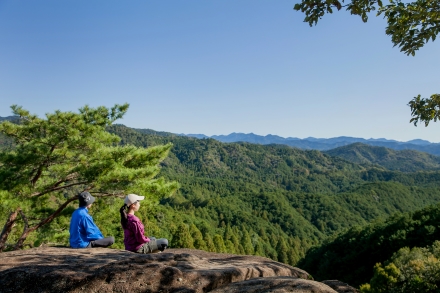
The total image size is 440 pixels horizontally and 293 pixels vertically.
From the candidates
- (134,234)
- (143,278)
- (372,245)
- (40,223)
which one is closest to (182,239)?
(372,245)

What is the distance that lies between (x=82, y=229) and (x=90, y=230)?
15 cm

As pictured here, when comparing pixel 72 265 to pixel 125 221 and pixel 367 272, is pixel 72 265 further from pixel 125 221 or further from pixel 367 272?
pixel 367 272

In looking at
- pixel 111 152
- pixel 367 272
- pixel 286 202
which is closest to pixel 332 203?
pixel 286 202

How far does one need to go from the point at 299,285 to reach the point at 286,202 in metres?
136

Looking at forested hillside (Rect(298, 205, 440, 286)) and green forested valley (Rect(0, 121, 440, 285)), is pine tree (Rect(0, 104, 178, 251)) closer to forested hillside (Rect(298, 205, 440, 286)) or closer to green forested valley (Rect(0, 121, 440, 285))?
green forested valley (Rect(0, 121, 440, 285))

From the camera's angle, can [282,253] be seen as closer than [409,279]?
No

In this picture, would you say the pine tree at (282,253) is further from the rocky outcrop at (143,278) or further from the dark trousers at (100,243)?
the rocky outcrop at (143,278)

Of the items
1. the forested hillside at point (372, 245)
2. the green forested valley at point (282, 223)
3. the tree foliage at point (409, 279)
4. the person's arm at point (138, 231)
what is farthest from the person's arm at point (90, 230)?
the forested hillside at point (372, 245)

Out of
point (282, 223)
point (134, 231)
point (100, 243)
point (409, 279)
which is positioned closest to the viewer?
point (134, 231)

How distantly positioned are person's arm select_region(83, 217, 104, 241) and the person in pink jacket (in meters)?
0.75

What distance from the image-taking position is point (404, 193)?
155m

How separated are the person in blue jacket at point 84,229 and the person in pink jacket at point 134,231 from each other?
0.71 metres

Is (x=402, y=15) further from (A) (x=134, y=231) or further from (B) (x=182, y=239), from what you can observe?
(B) (x=182, y=239)

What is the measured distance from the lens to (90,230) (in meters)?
5.88
